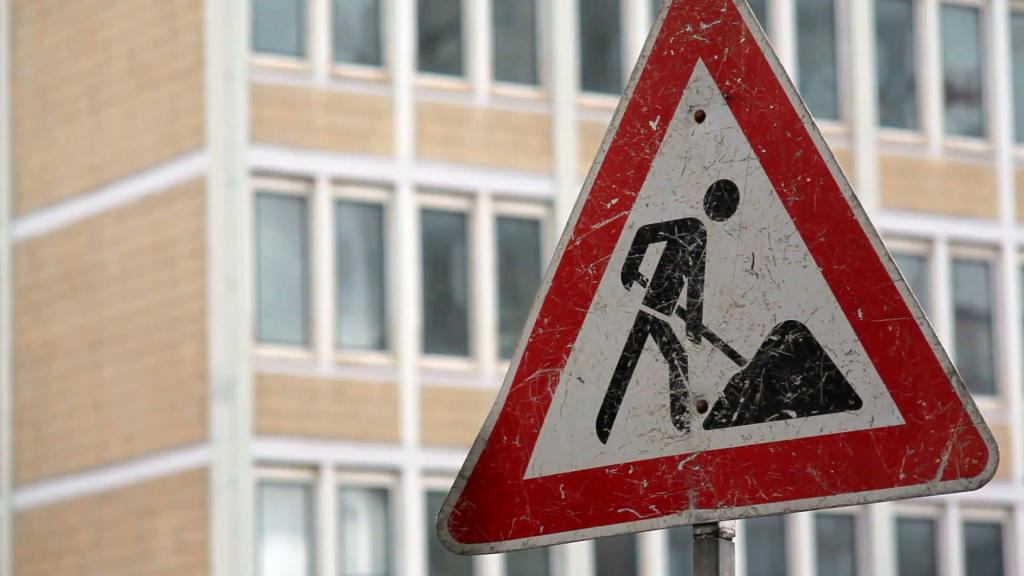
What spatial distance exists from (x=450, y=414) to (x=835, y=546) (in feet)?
16.2

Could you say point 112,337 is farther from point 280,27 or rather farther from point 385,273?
point 280,27

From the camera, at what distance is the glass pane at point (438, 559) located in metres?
21.0

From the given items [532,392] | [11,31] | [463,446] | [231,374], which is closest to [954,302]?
[463,446]

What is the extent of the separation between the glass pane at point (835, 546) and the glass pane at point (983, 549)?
1487 millimetres

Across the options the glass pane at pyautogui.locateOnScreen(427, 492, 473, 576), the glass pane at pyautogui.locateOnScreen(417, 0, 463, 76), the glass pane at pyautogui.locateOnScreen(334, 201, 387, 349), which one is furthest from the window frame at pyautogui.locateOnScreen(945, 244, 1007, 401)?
the glass pane at pyautogui.locateOnScreen(334, 201, 387, 349)

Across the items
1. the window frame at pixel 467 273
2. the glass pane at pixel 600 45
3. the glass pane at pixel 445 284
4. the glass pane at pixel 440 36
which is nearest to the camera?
the window frame at pixel 467 273

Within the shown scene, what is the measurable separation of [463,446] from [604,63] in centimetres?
462

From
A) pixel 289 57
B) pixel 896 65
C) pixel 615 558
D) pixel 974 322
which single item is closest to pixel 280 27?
pixel 289 57

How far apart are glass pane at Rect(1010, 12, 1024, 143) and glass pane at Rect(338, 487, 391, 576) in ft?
30.8

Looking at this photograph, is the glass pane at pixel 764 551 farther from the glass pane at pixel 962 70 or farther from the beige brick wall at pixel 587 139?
the glass pane at pixel 962 70

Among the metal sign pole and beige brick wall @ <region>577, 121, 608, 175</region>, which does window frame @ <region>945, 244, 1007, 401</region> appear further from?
the metal sign pole

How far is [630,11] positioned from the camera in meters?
22.8

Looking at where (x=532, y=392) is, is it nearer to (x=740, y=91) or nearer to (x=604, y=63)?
(x=740, y=91)

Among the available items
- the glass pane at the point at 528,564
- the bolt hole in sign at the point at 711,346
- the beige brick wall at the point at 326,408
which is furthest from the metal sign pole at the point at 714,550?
the glass pane at the point at 528,564
